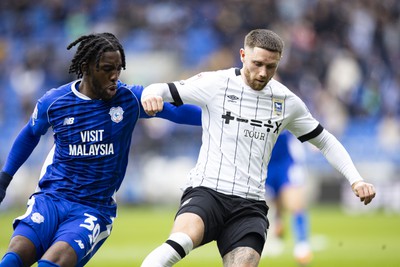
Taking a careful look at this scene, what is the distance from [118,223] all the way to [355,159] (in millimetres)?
6504

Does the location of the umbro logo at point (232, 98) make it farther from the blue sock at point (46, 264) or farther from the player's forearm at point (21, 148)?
the blue sock at point (46, 264)

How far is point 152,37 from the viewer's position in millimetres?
23938

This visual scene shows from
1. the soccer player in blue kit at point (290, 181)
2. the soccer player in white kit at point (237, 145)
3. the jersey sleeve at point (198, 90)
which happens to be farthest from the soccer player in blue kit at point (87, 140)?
the soccer player in blue kit at point (290, 181)

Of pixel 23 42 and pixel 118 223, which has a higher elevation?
pixel 23 42

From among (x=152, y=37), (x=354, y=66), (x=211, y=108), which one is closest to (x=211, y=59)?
(x=152, y=37)

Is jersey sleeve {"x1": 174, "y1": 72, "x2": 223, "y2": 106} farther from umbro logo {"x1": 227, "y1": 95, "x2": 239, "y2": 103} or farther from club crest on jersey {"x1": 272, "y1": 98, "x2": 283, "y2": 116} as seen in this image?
club crest on jersey {"x1": 272, "y1": 98, "x2": 283, "y2": 116}

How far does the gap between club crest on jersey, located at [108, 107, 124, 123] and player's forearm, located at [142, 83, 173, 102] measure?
307 millimetres

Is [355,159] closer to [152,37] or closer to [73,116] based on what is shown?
[152,37]

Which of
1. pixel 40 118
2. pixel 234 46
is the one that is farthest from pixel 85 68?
pixel 234 46

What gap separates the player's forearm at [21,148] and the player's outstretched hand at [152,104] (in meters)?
1.11

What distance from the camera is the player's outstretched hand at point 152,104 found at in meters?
5.74

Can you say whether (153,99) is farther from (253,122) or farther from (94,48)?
(253,122)

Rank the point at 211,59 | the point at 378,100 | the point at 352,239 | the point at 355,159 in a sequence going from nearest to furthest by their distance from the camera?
the point at 352,239 < the point at 355,159 < the point at 378,100 < the point at 211,59

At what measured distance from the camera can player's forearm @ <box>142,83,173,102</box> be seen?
592 cm
